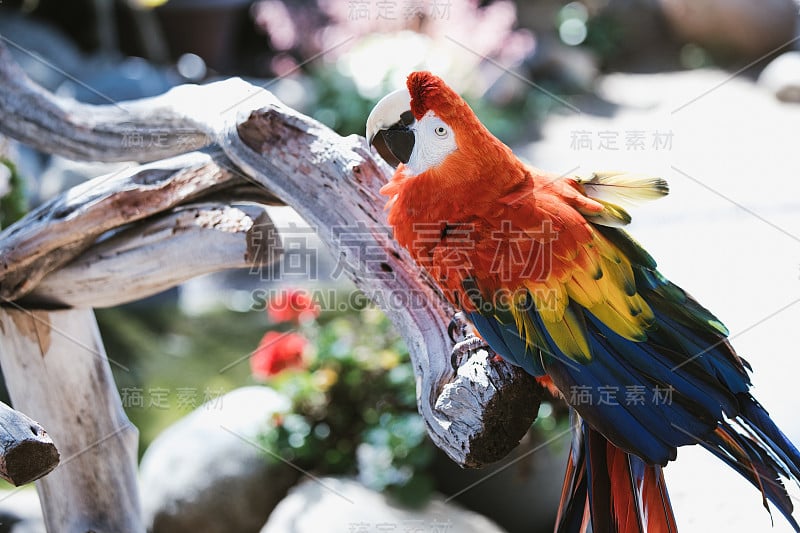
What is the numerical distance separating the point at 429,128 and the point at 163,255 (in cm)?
45

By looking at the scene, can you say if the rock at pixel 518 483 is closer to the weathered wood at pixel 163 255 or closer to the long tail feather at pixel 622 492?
the long tail feather at pixel 622 492

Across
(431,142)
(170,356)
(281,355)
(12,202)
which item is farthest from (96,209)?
(170,356)

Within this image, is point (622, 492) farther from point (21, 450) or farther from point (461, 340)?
point (21, 450)

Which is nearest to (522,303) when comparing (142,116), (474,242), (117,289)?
(474,242)

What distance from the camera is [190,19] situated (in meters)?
3.86

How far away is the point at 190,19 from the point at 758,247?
2756mm

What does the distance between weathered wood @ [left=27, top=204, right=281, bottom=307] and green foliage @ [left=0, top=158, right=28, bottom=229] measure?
74cm

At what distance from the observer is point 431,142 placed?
3.13ft

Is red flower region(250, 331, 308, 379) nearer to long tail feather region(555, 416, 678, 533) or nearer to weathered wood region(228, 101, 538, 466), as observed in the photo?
weathered wood region(228, 101, 538, 466)

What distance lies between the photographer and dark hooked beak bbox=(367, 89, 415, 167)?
97cm

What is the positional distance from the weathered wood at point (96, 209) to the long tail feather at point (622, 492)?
2.03 ft

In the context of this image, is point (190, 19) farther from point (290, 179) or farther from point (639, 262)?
point (639, 262)

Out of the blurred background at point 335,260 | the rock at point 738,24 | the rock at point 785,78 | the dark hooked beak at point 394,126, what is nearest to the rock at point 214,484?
the blurred background at point 335,260

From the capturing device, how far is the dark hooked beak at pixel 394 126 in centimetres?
97
